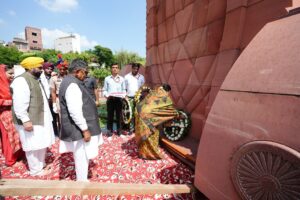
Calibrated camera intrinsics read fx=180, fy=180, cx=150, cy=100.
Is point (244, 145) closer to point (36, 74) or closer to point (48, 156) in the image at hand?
point (36, 74)

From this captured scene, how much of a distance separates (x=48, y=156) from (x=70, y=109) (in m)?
2.46

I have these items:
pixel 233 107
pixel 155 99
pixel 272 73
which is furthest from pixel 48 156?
pixel 272 73

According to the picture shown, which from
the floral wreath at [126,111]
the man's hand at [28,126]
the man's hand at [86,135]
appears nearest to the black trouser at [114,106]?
the floral wreath at [126,111]

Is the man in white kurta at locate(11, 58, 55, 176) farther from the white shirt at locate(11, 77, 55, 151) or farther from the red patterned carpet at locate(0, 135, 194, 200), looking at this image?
the red patterned carpet at locate(0, 135, 194, 200)

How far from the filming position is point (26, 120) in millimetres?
2992

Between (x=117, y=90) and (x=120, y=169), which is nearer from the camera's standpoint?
(x=120, y=169)

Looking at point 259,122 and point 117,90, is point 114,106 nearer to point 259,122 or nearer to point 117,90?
point 117,90

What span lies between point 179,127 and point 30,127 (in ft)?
9.44

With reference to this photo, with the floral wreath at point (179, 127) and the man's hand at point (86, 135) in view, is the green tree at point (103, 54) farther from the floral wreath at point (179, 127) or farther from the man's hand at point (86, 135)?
the man's hand at point (86, 135)

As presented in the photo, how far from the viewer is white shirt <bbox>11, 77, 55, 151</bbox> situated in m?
2.97

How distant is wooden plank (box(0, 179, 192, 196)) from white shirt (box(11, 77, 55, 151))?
5.64ft

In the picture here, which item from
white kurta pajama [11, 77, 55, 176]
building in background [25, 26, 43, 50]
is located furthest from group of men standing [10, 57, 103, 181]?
building in background [25, 26, 43, 50]

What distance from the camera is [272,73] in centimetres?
123

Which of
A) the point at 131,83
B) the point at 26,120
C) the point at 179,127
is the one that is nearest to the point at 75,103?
the point at 26,120
